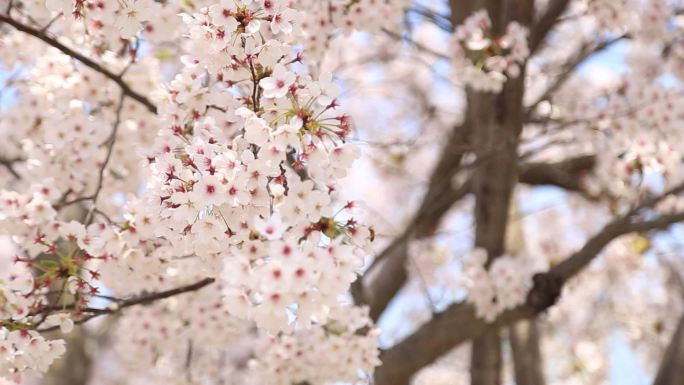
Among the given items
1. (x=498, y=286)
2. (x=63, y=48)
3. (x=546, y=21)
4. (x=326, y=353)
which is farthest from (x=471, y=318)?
(x=63, y=48)

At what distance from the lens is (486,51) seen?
3832 millimetres

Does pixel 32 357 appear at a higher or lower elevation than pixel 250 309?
higher

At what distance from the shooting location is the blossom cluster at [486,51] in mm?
3773

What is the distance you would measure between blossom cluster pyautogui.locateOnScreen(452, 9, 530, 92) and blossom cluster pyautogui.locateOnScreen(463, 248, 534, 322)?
959 mm

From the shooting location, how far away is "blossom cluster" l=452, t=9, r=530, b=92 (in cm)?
377

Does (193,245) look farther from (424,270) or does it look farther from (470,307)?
(424,270)

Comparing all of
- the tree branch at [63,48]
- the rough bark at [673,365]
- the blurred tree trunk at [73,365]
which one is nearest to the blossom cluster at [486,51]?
Answer: the tree branch at [63,48]

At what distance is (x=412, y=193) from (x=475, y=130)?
17.0 ft

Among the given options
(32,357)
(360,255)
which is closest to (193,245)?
(360,255)

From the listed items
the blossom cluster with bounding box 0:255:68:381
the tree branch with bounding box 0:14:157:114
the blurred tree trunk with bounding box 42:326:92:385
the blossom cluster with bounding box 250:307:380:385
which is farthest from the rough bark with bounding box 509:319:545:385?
the blurred tree trunk with bounding box 42:326:92:385

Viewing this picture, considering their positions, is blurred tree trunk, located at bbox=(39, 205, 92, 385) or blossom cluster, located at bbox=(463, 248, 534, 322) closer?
blossom cluster, located at bbox=(463, 248, 534, 322)

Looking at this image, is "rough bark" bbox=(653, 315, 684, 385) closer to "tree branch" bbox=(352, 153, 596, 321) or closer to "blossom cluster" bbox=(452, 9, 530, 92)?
"tree branch" bbox=(352, 153, 596, 321)

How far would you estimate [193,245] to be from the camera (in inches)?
88.4

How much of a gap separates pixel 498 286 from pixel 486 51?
48.5 inches
